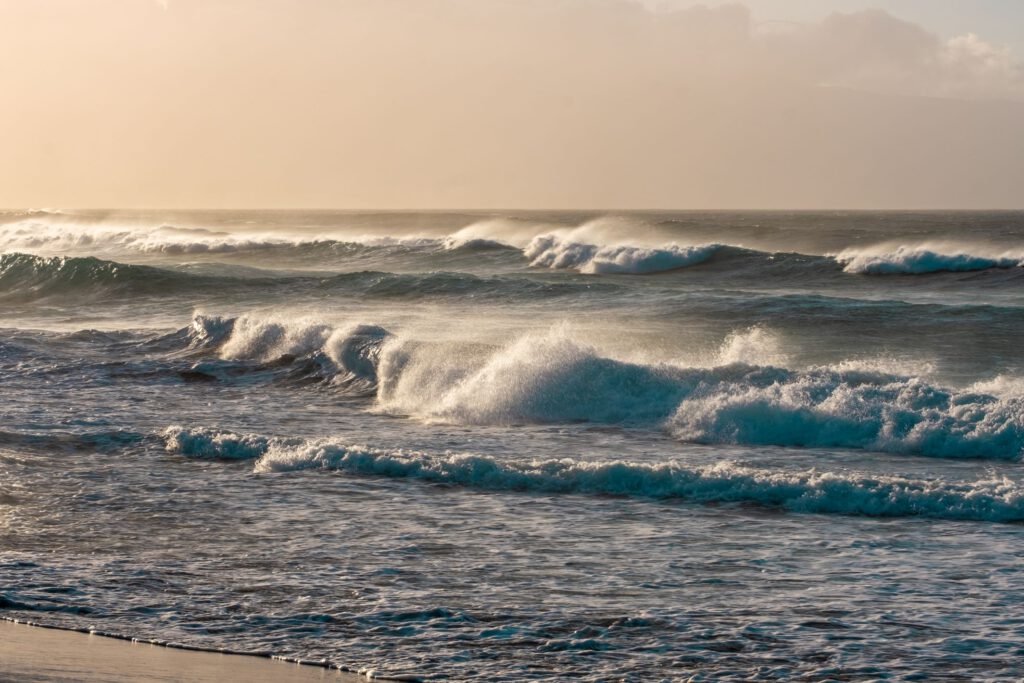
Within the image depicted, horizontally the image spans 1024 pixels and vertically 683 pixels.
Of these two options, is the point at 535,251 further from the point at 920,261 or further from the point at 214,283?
the point at 920,261

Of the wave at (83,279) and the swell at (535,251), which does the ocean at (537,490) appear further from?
the swell at (535,251)

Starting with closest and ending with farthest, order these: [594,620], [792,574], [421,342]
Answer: [594,620]
[792,574]
[421,342]

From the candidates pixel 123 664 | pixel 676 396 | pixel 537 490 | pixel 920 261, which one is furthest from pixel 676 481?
pixel 920 261

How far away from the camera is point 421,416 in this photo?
15.1m

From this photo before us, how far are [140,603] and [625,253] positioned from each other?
30951 mm

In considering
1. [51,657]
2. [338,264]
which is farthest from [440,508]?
[338,264]

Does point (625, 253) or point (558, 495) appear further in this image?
point (625, 253)

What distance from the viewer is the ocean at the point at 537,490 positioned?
6.93 metres

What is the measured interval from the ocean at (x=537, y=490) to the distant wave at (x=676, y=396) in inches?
1.6

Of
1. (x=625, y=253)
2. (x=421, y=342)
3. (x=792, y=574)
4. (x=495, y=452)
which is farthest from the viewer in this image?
(x=625, y=253)

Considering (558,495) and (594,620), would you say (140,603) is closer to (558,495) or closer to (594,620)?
(594,620)

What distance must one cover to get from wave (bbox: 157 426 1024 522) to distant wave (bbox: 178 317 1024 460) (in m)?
2.09

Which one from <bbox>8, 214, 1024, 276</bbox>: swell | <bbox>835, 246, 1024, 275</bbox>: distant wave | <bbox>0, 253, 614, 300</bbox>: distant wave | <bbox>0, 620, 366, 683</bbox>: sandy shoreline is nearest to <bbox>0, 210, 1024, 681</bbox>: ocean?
<bbox>0, 620, 366, 683</bbox>: sandy shoreline

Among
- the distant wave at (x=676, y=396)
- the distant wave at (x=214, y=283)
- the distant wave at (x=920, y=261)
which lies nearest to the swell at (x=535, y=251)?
the distant wave at (x=920, y=261)
